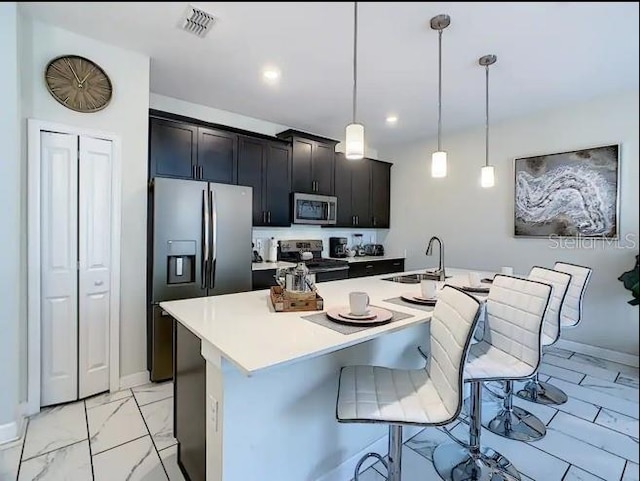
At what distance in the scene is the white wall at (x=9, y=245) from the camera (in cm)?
175

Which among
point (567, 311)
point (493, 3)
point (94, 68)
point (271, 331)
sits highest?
point (94, 68)

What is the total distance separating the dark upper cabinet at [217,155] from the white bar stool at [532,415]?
9.07ft

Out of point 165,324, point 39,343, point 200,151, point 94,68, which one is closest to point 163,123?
point 200,151

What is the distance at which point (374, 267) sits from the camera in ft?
14.4

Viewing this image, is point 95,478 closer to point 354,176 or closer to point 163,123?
point 163,123

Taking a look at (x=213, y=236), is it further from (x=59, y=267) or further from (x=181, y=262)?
(x=59, y=267)

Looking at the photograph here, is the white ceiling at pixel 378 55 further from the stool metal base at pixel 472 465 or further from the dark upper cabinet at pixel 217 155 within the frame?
the stool metal base at pixel 472 465

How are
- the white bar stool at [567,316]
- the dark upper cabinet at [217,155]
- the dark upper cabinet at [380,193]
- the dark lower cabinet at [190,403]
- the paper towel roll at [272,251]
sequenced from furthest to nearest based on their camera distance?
1. the dark upper cabinet at [380,193]
2. the paper towel roll at [272,251]
3. the dark upper cabinet at [217,155]
4. the white bar stool at [567,316]
5. the dark lower cabinet at [190,403]

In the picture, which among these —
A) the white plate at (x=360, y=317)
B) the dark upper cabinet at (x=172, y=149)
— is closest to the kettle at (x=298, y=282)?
the white plate at (x=360, y=317)

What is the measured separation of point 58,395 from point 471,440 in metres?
2.63

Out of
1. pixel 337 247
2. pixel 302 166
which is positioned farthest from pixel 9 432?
pixel 337 247

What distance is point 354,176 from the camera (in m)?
4.52

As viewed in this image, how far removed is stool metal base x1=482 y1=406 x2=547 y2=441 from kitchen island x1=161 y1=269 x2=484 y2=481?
812 millimetres

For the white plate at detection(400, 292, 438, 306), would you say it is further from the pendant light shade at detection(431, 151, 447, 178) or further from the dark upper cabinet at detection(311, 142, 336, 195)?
the dark upper cabinet at detection(311, 142, 336, 195)
